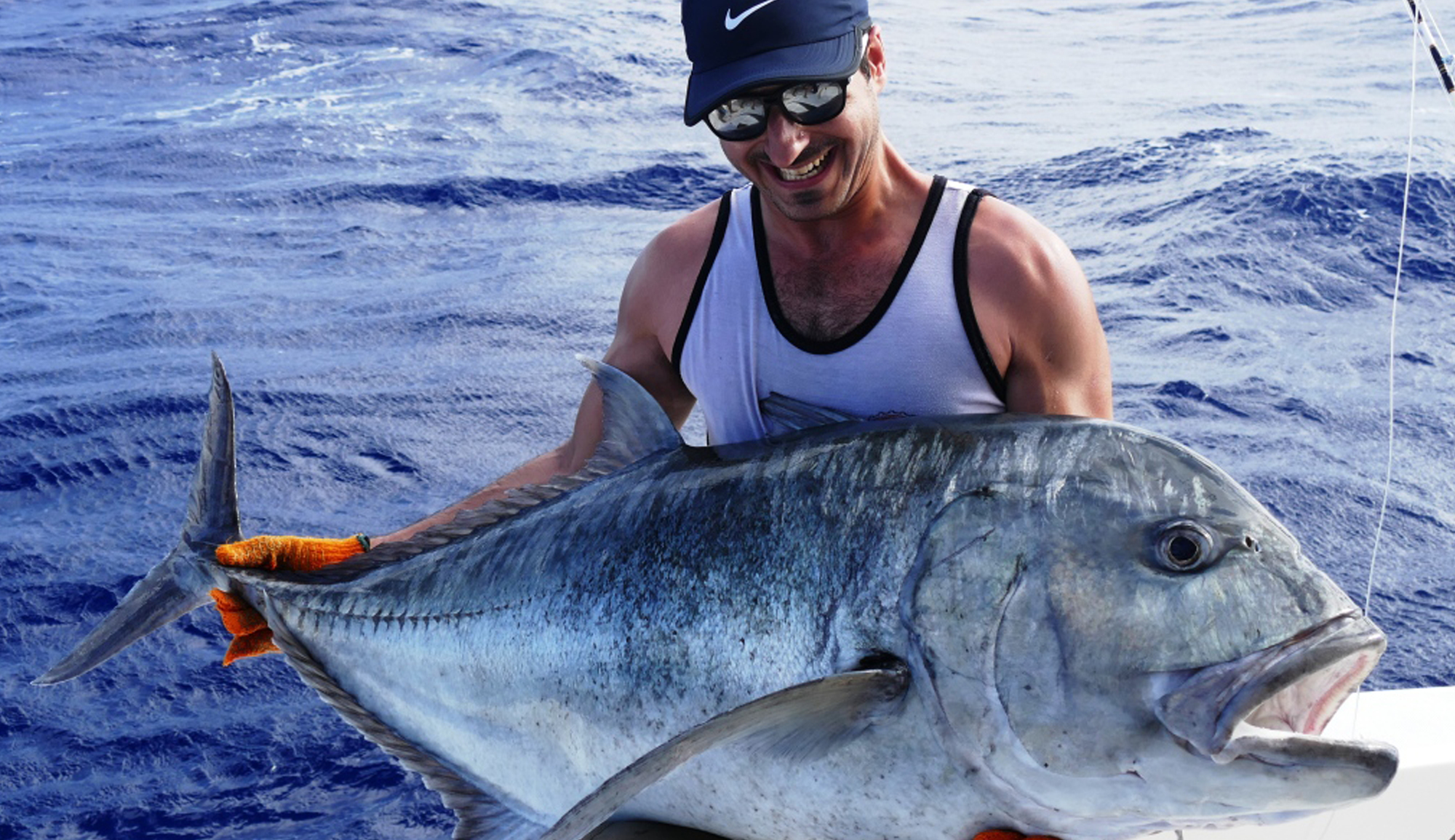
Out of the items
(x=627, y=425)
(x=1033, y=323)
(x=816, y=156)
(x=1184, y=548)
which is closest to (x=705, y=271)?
(x=816, y=156)

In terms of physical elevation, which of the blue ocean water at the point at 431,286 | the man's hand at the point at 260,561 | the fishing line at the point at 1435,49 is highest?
the fishing line at the point at 1435,49

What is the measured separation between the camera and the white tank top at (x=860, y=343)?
269 cm

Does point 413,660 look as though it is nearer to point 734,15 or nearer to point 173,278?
point 734,15

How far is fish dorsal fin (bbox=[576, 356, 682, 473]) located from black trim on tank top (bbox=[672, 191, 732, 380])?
0.50 m

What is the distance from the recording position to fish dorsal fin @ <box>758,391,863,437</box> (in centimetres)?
241

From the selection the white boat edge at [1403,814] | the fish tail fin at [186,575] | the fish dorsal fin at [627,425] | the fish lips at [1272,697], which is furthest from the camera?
the fish tail fin at [186,575]

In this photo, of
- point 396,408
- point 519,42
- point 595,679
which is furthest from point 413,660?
point 519,42

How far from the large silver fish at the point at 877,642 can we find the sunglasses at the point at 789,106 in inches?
23.6

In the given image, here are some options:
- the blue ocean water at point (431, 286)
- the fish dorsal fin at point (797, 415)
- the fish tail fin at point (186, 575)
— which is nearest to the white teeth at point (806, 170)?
the fish dorsal fin at point (797, 415)

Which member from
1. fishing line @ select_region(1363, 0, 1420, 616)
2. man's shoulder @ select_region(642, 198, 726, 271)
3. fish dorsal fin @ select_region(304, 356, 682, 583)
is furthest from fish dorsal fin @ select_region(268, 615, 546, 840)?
fishing line @ select_region(1363, 0, 1420, 616)

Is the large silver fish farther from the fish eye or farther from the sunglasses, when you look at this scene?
the sunglasses

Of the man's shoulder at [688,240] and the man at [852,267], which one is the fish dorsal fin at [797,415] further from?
the man's shoulder at [688,240]

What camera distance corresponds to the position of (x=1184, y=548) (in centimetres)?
181

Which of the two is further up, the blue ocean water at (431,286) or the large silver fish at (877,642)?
the large silver fish at (877,642)
